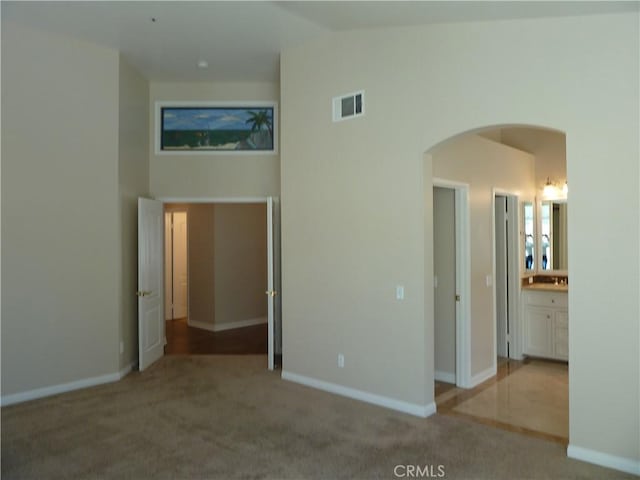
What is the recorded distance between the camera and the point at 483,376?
5.35 m

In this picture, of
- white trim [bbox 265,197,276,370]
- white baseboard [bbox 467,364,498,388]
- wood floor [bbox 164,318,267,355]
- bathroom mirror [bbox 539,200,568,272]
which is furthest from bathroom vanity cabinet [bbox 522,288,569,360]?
wood floor [bbox 164,318,267,355]

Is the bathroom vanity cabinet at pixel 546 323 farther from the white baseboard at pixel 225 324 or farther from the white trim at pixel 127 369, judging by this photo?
the white trim at pixel 127 369

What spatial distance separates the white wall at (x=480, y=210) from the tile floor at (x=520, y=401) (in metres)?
0.32

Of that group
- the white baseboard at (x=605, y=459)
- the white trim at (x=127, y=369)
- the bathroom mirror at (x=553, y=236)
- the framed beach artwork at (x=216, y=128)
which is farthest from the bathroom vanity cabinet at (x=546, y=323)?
the white trim at (x=127, y=369)

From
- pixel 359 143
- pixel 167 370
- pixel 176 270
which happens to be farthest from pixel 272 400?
pixel 176 270

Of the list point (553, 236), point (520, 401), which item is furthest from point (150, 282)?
point (553, 236)

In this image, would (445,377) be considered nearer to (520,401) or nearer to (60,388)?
(520,401)

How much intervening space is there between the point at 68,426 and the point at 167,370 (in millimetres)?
1707

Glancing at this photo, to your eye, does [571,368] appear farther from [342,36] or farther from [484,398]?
[342,36]

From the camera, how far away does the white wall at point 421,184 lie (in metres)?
3.26

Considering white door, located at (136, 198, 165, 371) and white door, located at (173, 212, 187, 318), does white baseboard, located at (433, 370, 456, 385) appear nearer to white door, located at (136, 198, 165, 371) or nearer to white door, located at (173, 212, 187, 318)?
white door, located at (136, 198, 165, 371)

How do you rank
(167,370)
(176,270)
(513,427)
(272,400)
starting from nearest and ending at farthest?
(513,427) → (272,400) → (167,370) → (176,270)

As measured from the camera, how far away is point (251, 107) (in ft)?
20.5

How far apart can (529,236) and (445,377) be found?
94.5 inches
